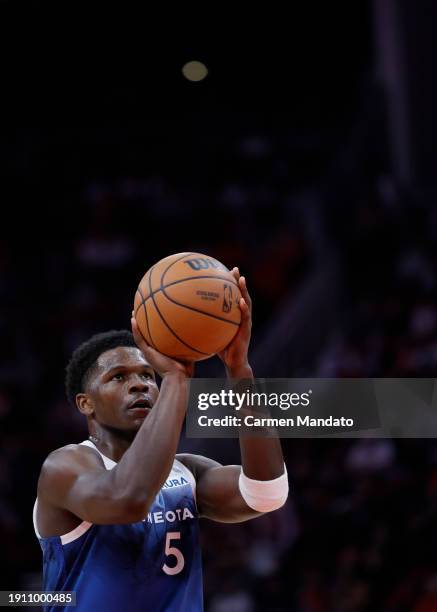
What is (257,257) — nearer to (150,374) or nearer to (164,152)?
(164,152)

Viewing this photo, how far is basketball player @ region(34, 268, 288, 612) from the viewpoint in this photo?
2781mm

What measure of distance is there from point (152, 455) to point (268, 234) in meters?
8.17

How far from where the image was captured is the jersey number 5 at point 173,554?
123 inches

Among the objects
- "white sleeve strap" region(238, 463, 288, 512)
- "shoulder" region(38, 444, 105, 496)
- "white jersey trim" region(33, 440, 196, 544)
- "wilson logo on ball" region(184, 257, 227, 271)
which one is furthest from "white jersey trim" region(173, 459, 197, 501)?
"wilson logo on ball" region(184, 257, 227, 271)

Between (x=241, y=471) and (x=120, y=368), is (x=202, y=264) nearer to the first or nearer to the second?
(x=120, y=368)

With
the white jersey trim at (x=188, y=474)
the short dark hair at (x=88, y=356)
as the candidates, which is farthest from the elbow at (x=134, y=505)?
the short dark hair at (x=88, y=356)

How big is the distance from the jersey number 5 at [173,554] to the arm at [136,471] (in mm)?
392

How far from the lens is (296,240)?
10844mm

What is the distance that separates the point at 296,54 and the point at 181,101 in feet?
6.27

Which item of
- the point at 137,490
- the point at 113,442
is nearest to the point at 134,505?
the point at 137,490

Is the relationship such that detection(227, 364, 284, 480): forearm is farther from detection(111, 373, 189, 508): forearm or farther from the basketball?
detection(111, 373, 189, 508): forearm

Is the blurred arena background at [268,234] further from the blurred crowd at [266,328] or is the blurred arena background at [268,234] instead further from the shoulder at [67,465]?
the shoulder at [67,465]

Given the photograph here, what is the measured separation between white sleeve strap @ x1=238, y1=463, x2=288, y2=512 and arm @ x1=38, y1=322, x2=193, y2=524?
0.54 m

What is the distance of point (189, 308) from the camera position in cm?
294
